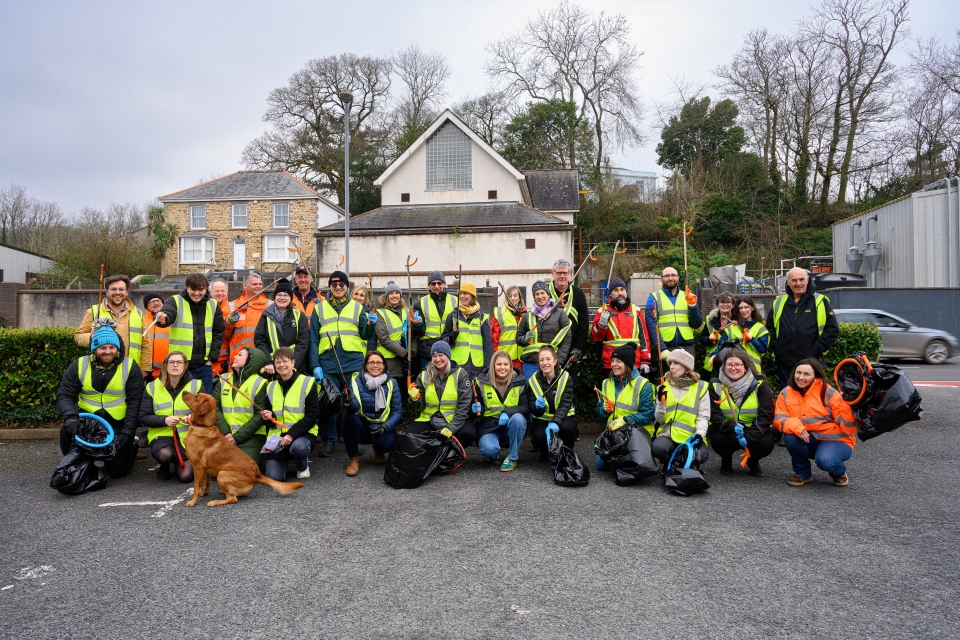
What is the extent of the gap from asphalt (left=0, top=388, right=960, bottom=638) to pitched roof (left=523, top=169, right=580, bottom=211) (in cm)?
2916

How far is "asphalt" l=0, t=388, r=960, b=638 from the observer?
3164mm

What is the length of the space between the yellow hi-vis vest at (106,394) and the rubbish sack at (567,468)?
4086 mm

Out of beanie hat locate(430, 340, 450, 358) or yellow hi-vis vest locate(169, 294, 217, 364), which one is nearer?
beanie hat locate(430, 340, 450, 358)

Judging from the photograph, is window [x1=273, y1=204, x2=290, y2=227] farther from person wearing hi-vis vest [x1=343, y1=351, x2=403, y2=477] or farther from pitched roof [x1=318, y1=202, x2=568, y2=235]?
person wearing hi-vis vest [x1=343, y1=351, x2=403, y2=477]

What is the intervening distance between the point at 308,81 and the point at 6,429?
41015 millimetres

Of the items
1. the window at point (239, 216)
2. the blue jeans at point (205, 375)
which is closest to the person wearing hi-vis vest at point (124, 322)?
the blue jeans at point (205, 375)

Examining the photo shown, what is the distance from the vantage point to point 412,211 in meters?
29.0

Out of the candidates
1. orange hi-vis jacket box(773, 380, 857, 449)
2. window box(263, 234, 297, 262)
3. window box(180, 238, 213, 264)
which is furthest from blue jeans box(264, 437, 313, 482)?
window box(180, 238, 213, 264)

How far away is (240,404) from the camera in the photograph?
19.3 feet

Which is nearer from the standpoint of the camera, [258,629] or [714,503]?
[258,629]

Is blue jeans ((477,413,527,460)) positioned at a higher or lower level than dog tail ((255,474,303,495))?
higher

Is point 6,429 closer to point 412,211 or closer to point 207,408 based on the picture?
point 207,408

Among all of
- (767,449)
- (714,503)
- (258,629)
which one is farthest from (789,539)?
(258,629)

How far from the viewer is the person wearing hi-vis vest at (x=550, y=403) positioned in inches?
240
